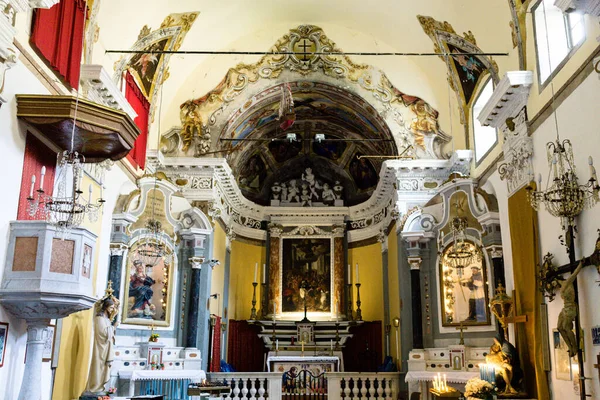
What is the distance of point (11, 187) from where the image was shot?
24.5ft

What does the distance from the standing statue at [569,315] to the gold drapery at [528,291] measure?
1.58m

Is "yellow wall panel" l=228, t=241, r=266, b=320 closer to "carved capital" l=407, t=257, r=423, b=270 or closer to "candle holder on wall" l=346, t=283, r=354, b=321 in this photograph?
"candle holder on wall" l=346, t=283, r=354, b=321

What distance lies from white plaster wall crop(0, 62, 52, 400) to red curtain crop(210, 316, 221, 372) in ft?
25.5

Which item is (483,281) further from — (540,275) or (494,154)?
(540,275)

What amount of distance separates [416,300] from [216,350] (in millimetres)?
5203

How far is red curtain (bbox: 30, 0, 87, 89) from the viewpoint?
323 inches

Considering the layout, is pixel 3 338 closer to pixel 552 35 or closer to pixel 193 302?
pixel 193 302

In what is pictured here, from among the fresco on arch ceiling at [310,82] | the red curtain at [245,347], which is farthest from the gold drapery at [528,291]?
the red curtain at [245,347]

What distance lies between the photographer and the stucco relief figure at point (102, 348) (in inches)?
383

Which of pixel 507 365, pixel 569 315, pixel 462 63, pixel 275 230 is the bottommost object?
pixel 507 365

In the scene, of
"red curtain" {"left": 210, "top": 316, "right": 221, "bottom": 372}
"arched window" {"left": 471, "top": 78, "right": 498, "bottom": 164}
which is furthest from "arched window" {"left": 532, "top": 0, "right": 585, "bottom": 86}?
"red curtain" {"left": 210, "top": 316, "right": 221, "bottom": 372}

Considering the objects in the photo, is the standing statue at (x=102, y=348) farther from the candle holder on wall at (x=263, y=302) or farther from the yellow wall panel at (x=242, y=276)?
the candle holder on wall at (x=263, y=302)

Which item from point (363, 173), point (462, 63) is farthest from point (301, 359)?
point (462, 63)

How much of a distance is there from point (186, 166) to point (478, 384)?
8.83 m
